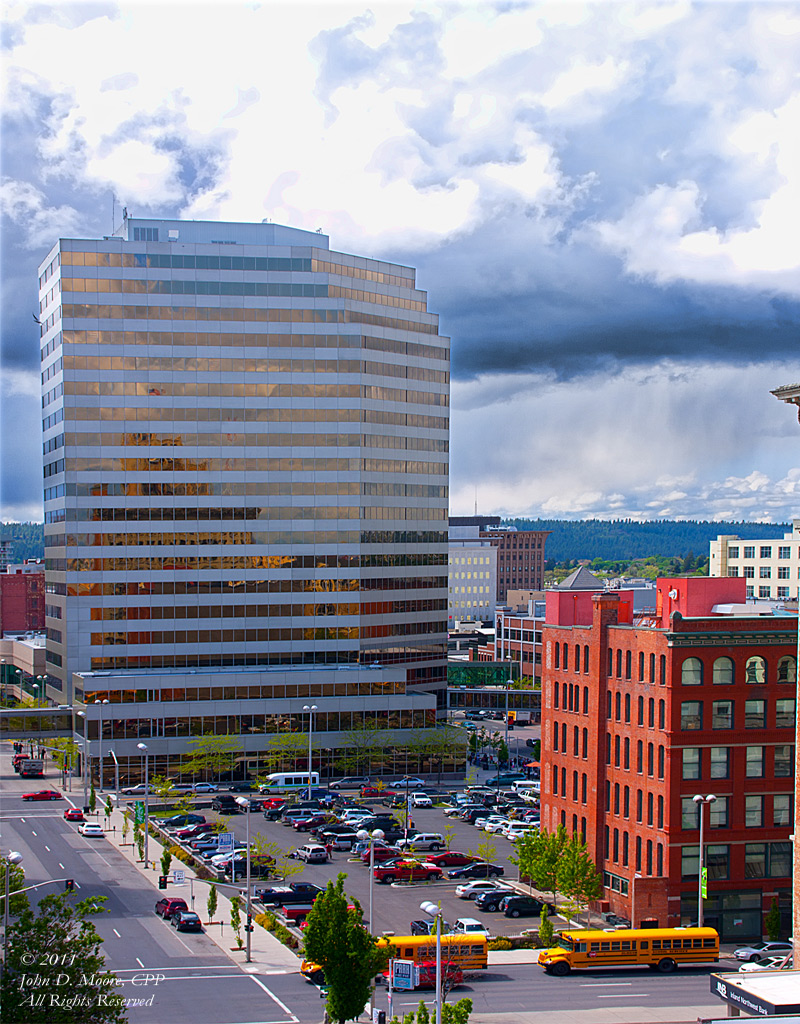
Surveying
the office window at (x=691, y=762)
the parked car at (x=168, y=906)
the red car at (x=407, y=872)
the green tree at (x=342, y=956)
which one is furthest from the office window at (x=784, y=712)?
the parked car at (x=168, y=906)

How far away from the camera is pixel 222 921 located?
7494cm

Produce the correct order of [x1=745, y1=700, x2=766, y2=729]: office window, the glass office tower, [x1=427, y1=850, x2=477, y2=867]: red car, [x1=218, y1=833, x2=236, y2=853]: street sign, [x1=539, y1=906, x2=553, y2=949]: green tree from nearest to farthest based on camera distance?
1. [x1=539, y1=906, x2=553, y2=949]: green tree
2. [x1=745, y1=700, x2=766, y2=729]: office window
3. [x1=218, y1=833, x2=236, y2=853]: street sign
4. [x1=427, y1=850, x2=477, y2=867]: red car
5. the glass office tower

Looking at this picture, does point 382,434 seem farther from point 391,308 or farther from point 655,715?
point 655,715

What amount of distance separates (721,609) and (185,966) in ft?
148

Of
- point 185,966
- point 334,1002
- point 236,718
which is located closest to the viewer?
point 334,1002

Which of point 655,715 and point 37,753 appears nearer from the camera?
point 655,715

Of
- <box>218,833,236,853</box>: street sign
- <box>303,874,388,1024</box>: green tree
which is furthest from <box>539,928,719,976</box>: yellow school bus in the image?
<box>218,833,236,853</box>: street sign

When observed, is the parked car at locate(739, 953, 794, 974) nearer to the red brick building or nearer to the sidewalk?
the red brick building

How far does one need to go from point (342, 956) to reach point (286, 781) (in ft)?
253

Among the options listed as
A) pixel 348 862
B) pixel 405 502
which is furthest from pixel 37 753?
pixel 348 862

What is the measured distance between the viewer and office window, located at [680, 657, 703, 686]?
7700cm

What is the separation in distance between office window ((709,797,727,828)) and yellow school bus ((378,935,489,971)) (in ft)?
64.3

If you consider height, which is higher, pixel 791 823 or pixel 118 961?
pixel 791 823

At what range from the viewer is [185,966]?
65062mm
